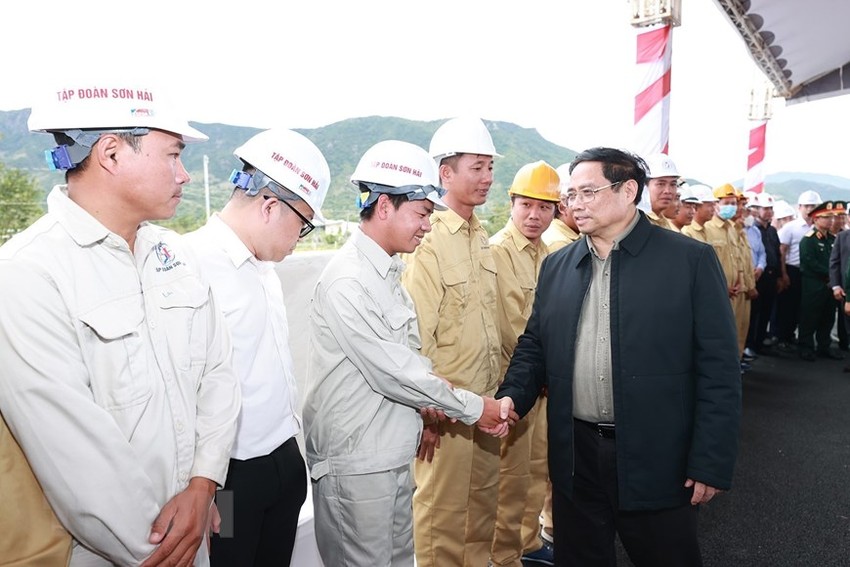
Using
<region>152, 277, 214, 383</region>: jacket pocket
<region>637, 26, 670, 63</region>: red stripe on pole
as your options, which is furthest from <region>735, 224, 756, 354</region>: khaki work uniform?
<region>152, 277, 214, 383</region>: jacket pocket

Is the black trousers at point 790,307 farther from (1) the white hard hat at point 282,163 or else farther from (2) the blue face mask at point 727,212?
(1) the white hard hat at point 282,163

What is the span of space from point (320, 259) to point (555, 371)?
47.1 inches

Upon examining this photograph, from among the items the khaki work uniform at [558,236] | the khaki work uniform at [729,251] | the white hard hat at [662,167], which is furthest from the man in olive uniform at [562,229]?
the khaki work uniform at [729,251]

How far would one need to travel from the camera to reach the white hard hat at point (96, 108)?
1118 millimetres

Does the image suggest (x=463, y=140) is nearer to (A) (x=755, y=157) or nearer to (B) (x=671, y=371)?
(B) (x=671, y=371)

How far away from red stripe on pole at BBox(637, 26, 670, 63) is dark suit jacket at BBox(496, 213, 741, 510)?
3296 millimetres

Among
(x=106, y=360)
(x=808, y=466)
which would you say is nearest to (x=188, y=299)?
(x=106, y=360)

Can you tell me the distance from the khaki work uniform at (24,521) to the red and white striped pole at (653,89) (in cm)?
456

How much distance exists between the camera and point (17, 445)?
1.08 meters

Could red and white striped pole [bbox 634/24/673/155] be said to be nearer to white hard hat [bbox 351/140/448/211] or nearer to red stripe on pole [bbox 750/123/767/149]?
white hard hat [bbox 351/140/448/211]

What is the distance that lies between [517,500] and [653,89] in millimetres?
3410

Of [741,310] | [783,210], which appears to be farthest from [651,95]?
[783,210]

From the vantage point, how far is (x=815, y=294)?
726 cm

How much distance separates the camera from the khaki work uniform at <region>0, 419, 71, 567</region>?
1.04m
